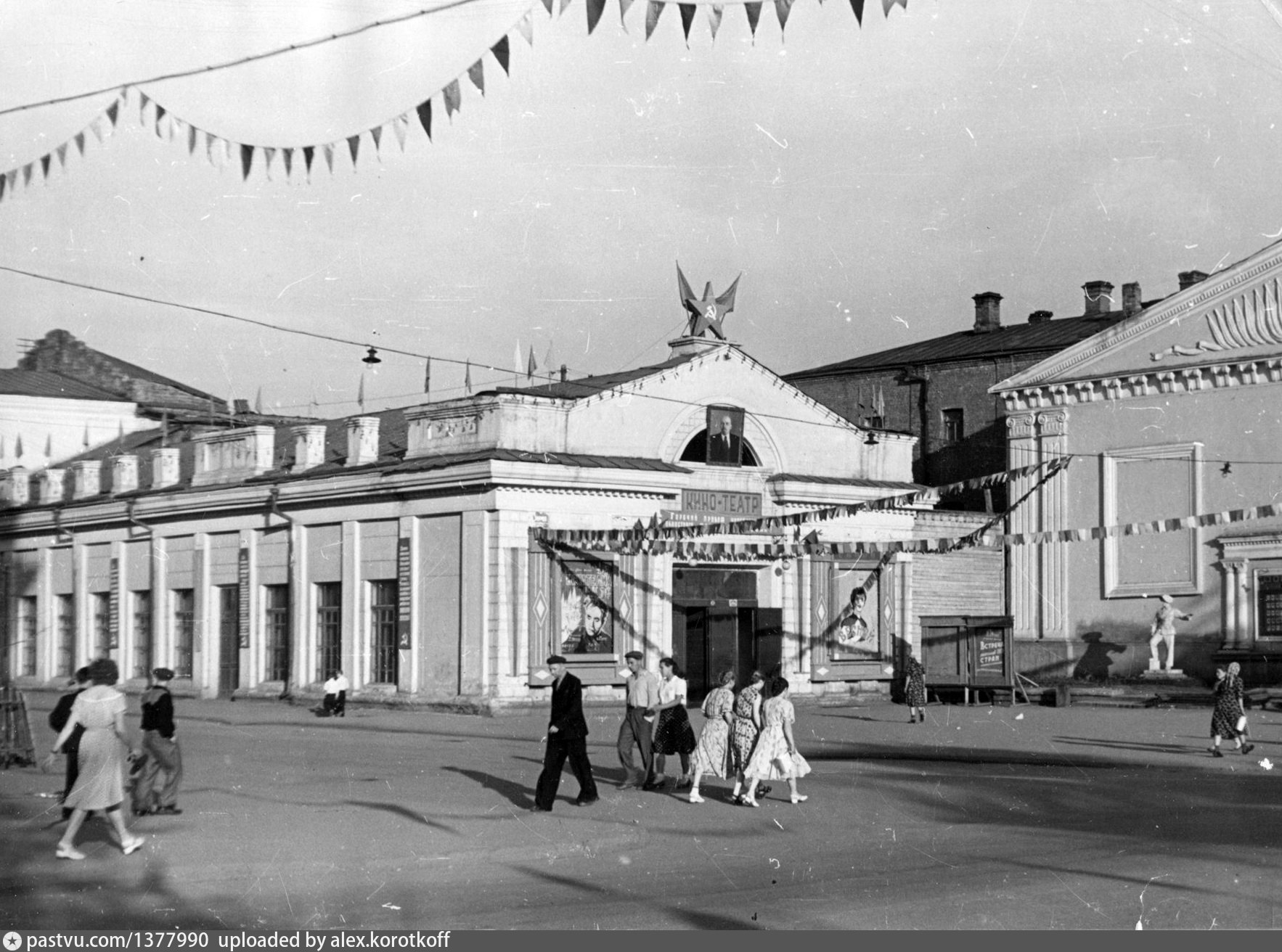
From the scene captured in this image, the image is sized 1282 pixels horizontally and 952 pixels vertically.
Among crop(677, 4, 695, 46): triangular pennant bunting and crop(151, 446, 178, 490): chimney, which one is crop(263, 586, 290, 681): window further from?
crop(677, 4, 695, 46): triangular pennant bunting

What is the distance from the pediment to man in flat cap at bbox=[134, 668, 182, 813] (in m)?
30.7

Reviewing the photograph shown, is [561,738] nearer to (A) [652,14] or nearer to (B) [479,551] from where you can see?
(A) [652,14]

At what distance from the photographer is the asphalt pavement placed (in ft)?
35.6

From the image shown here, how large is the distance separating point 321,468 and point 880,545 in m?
12.2

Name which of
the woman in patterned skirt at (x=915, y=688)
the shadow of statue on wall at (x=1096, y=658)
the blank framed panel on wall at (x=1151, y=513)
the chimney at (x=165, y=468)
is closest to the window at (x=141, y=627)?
the chimney at (x=165, y=468)

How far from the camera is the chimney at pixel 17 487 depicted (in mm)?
42375

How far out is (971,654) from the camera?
3781cm

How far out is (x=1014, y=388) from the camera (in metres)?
45.3

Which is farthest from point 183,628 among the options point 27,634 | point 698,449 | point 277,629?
point 698,449

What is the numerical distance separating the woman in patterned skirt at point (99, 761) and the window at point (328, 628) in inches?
834

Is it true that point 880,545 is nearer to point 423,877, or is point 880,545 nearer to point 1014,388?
point 1014,388

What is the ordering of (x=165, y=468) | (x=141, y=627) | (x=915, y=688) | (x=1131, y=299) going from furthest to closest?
(x=1131, y=299), (x=165, y=468), (x=141, y=627), (x=915, y=688)

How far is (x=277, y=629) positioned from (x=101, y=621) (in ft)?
19.1

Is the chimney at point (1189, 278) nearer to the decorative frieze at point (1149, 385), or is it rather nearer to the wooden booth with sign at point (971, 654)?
the decorative frieze at point (1149, 385)
